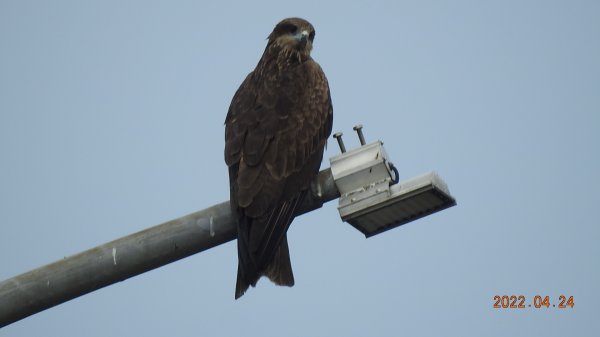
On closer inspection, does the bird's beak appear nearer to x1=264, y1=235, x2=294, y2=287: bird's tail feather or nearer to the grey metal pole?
x1=264, y1=235, x2=294, y2=287: bird's tail feather

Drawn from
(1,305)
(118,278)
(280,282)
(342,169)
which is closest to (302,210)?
(280,282)

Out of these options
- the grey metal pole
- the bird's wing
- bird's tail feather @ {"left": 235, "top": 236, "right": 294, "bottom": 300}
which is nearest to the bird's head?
the bird's wing

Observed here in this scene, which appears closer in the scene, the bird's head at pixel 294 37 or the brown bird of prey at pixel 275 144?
the brown bird of prey at pixel 275 144

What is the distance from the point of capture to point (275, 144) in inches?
271

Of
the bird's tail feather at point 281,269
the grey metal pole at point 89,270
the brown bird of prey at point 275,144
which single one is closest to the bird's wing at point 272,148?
the brown bird of prey at point 275,144

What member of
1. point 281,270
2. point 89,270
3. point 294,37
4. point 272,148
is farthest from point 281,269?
point 294,37

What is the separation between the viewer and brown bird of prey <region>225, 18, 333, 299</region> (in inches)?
227

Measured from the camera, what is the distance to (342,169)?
519cm

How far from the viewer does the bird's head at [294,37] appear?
28.1 ft

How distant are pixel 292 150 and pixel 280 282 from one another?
1230mm

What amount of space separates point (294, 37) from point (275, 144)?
7.13ft

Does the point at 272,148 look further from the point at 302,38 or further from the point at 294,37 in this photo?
the point at 294,37

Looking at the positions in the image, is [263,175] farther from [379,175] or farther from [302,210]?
[379,175]

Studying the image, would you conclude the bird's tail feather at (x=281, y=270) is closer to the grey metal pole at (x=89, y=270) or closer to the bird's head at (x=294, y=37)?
the grey metal pole at (x=89, y=270)
